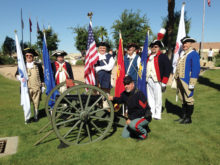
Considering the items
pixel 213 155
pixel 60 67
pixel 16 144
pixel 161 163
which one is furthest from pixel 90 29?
pixel 213 155

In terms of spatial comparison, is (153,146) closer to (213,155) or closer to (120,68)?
(213,155)

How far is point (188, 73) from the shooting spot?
173 inches

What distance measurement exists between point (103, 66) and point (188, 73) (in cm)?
199

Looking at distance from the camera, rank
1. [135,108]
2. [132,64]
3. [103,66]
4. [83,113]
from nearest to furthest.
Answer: [83,113] → [135,108] → [103,66] → [132,64]

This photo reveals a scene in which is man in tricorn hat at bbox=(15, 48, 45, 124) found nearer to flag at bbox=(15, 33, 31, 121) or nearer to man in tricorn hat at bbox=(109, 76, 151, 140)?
flag at bbox=(15, 33, 31, 121)

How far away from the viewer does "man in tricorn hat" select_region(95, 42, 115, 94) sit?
4.71 meters

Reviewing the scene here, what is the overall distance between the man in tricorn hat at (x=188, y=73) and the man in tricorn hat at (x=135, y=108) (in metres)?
1.31

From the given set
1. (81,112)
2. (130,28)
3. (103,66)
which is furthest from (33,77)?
(130,28)

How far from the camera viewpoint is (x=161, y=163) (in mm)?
2908

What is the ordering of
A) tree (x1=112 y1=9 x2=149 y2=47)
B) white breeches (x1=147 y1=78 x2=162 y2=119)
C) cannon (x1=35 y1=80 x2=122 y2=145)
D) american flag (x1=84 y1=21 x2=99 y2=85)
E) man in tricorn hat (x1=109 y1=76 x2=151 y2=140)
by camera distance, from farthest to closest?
tree (x1=112 y1=9 x2=149 y2=47) → white breeches (x1=147 y1=78 x2=162 y2=119) → american flag (x1=84 y1=21 x2=99 y2=85) → man in tricorn hat (x1=109 y1=76 x2=151 y2=140) → cannon (x1=35 y1=80 x2=122 y2=145)

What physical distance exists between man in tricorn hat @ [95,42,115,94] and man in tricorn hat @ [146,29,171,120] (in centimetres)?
101

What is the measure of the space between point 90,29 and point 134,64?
1.40 metres

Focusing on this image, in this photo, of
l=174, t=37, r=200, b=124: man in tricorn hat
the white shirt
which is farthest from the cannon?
l=174, t=37, r=200, b=124: man in tricorn hat

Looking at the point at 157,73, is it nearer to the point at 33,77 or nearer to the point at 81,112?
the point at 81,112
